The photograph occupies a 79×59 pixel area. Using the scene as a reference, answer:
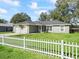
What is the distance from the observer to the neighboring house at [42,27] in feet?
165

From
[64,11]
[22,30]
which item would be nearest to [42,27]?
[22,30]

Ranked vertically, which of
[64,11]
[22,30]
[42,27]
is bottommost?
[22,30]

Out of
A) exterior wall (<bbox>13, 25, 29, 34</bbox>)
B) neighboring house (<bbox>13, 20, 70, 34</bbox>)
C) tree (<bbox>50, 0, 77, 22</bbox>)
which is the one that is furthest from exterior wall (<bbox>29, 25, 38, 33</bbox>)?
tree (<bbox>50, 0, 77, 22</bbox>)

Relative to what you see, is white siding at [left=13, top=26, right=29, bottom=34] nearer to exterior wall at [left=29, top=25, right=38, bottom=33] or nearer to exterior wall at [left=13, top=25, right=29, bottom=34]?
exterior wall at [left=13, top=25, right=29, bottom=34]

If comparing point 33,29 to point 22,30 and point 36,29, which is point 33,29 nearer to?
point 36,29

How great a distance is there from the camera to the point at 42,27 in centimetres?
5559

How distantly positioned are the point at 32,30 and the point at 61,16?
1683 centimetres

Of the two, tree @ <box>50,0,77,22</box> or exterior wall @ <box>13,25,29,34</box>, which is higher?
tree @ <box>50,0,77,22</box>

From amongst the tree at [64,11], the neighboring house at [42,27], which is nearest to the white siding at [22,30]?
the neighboring house at [42,27]

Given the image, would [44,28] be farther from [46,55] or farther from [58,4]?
[46,55]

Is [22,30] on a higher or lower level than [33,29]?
lower

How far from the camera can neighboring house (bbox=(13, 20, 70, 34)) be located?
165ft

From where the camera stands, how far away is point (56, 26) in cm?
5134

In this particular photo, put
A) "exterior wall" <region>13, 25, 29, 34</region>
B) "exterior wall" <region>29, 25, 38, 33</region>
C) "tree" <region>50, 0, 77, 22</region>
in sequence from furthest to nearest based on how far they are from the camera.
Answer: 1. "tree" <region>50, 0, 77, 22</region>
2. "exterior wall" <region>29, 25, 38, 33</region>
3. "exterior wall" <region>13, 25, 29, 34</region>
